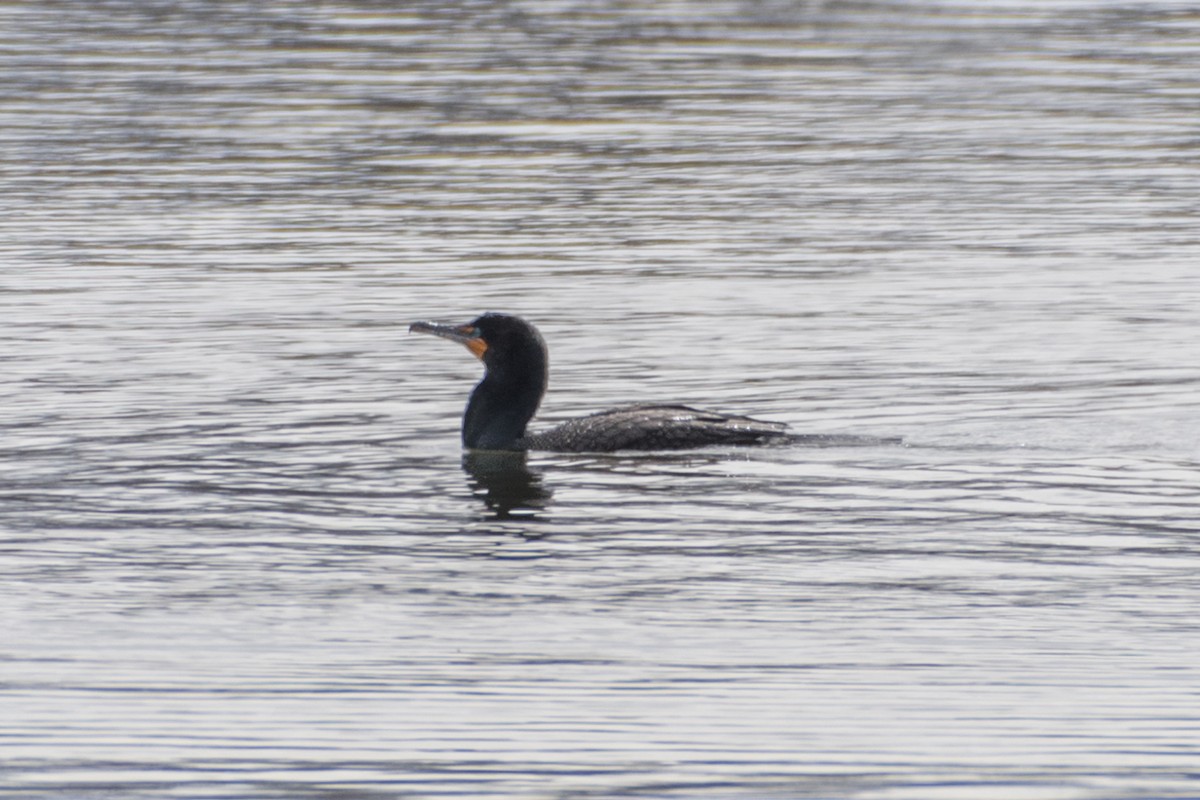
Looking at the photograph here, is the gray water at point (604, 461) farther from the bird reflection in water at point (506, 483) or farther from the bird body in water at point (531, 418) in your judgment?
the bird body in water at point (531, 418)

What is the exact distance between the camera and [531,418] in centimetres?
1483

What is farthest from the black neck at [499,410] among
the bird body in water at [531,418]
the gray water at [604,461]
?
the gray water at [604,461]

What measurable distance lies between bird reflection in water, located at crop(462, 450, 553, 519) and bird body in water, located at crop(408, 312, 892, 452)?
0.15 metres

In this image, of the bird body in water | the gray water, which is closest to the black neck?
the bird body in water

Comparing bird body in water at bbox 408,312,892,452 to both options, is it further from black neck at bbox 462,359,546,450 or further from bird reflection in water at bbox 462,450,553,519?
bird reflection in water at bbox 462,450,553,519

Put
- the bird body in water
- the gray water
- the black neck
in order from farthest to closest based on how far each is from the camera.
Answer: the black neck
the bird body in water
the gray water

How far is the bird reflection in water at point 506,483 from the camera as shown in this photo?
506 inches

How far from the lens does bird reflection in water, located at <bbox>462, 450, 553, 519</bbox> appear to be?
12852mm

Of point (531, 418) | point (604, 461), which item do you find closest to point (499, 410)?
point (531, 418)

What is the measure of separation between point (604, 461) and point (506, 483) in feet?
2.15

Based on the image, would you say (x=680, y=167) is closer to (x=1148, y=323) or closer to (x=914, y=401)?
(x=1148, y=323)

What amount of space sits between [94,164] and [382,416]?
1412cm

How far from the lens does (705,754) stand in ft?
26.3

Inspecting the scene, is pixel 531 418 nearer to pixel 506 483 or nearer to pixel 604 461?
pixel 604 461
